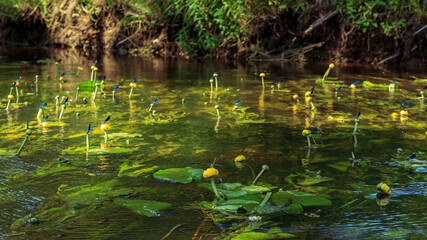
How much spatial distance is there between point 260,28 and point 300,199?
8016 millimetres

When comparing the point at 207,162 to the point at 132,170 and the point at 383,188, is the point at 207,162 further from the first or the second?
the point at 383,188

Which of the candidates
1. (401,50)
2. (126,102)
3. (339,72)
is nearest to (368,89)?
(339,72)

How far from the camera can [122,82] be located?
6.50 metres

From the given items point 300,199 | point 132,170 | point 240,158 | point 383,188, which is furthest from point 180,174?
point 383,188

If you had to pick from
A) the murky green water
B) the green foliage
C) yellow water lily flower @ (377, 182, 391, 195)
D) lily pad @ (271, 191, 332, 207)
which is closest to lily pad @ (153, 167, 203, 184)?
the murky green water

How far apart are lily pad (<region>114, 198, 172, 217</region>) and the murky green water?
0.04 feet

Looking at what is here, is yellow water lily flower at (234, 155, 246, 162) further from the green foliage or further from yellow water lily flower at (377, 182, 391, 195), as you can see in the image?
the green foliage

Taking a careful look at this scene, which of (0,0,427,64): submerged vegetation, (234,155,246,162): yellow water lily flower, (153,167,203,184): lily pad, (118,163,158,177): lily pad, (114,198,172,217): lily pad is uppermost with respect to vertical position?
(0,0,427,64): submerged vegetation

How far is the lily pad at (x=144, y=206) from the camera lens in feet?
6.59

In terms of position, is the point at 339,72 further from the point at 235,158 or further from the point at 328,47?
the point at 235,158

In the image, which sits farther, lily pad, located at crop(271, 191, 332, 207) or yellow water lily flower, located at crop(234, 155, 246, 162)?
yellow water lily flower, located at crop(234, 155, 246, 162)

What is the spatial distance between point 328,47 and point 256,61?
140cm

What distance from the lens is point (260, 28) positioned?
9852mm

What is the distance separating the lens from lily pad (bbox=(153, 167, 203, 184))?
94.0 inches
